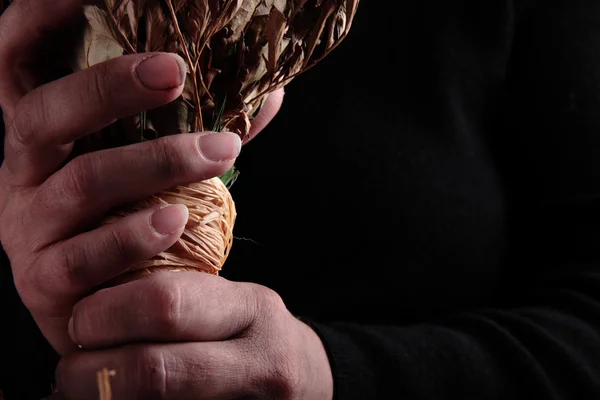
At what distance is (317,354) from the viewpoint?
1.68 ft

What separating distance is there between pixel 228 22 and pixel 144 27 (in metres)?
0.05

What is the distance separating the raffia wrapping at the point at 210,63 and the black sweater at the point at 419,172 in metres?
0.32

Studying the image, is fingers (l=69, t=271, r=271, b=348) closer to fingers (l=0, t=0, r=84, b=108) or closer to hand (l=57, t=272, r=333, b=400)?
hand (l=57, t=272, r=333, b=400)

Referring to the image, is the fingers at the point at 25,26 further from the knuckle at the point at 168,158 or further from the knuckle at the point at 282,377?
the knuckle at the point at 282,377

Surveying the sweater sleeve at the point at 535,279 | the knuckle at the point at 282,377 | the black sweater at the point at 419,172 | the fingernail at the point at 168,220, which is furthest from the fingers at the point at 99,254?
the black sweater at the point at 419,172

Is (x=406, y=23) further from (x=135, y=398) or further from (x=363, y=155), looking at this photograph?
(x=135, y=398)

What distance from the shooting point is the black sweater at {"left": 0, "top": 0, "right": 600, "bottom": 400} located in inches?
28.7

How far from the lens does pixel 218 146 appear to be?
37 centimetres

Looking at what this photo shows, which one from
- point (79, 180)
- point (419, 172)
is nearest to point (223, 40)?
point (79, 180)

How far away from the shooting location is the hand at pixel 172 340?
0.37m

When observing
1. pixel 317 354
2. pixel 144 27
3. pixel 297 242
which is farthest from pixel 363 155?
pixel 144 27

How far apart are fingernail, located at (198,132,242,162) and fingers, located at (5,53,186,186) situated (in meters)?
0.03

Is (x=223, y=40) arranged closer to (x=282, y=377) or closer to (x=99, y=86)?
(x=99, y=86)

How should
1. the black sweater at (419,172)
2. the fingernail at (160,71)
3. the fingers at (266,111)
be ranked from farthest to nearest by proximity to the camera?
the black sweater at (419,172)
the fingers at (266,111)
the fingernail at (160,71)
